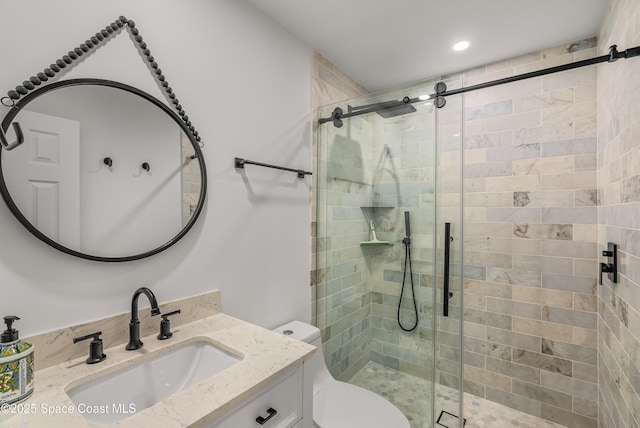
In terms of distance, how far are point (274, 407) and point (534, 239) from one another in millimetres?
2093

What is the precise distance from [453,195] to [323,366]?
131 cm

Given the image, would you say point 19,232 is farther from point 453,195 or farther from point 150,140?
point 453,195

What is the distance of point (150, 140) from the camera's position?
1191 millimetres

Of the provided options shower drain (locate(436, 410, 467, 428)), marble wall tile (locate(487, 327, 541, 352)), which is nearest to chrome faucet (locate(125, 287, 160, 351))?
shower drain (locate(436, 410, 467, 428))

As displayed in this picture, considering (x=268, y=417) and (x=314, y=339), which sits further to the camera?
(x=314, y=339)

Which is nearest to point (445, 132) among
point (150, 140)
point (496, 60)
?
point (496, 60)

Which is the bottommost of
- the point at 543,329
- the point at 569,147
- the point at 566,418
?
the point at 566,418

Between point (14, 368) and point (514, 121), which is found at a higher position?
point (514, 121)

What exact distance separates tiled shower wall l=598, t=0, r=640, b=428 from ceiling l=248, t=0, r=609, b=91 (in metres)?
0.25

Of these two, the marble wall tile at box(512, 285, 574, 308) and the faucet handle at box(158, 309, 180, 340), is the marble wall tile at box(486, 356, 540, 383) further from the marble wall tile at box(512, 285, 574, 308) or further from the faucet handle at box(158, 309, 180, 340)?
the faucet handle at box(158, 309, 180, 340)

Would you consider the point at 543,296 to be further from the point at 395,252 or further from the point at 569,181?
the point at 395,252

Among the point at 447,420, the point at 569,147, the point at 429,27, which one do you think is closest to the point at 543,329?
the point at 447,420

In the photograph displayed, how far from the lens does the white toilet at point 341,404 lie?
4.65ft

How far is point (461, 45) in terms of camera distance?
6.63 feet
